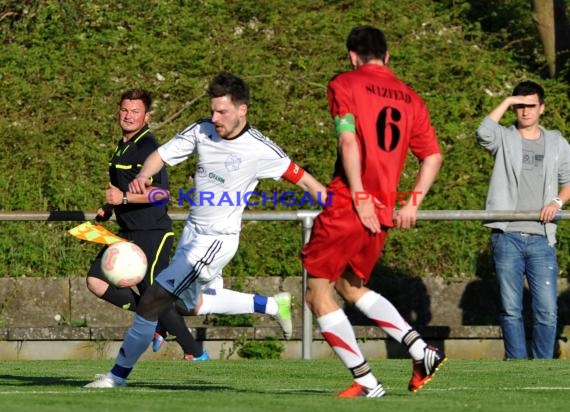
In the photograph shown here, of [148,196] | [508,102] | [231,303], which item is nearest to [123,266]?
[148,196]

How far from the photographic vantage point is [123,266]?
29.5ft

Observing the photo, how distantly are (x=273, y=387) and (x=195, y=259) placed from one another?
3.08 ft

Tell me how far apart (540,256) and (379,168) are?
14.4 feet

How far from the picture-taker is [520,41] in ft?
55.8

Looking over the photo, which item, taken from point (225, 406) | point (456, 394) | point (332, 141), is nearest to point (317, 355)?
point (332, 141)

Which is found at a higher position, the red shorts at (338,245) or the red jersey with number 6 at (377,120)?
the red jersey with number 6 at (377,120)

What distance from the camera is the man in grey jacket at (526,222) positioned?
1153 cm

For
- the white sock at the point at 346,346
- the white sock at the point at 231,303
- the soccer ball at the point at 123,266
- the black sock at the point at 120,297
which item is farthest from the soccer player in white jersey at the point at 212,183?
the black sock at the point at 120,297

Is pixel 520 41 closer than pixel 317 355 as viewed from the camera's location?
No

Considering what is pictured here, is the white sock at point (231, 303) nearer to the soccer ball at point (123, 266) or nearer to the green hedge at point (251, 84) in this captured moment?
the soccer ball at point (123, 266)

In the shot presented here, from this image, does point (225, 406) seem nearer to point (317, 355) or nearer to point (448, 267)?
point (317, 355)

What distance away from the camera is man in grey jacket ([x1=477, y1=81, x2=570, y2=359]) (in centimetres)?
1153

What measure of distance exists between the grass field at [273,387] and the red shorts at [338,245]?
0.72 meters

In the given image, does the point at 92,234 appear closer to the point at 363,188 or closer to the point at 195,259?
the point at 195,259
